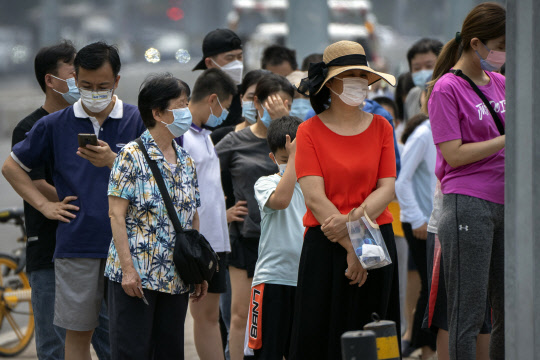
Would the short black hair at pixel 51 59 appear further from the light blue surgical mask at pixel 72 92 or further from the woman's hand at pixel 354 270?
the woman's hand at pixel 354 270

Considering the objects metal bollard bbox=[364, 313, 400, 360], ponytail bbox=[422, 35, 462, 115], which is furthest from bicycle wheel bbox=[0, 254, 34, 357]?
metal bollard bbox=[364, 313, 400, 360]

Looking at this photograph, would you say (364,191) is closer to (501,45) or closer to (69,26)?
(501,45)

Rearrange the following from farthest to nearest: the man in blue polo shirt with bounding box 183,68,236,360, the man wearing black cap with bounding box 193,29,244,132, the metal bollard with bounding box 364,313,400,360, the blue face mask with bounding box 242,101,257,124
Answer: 1. the man wearing black cap with bounding box 193,29,244,132
2. the blue face mask with bounding box 242,101,257,124
3. the man in blue polo shirt with bounding box 183,68,236,360
4. the metal bollard with bounding box 364,313,400,360

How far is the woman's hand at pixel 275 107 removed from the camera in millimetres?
5531

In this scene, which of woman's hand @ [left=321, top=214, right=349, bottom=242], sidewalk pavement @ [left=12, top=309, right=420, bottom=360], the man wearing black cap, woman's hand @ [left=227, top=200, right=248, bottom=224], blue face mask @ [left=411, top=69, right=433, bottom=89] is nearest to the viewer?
woman's hand @ [left=321, top=214, right=349, bottom=242]

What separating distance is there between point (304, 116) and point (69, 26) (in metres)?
29.6

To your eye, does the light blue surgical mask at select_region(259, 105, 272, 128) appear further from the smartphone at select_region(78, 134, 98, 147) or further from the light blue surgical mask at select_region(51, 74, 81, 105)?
the smartphone at select_region(78, 134, 98, 147)

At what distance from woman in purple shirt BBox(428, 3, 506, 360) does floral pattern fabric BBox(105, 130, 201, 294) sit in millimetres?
1339

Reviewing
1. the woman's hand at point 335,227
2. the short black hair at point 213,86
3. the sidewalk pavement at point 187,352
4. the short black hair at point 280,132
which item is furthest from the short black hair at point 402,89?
the woman's hand at point 335,227

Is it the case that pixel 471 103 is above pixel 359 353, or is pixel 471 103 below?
above

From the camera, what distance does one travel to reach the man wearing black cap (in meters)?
6.88

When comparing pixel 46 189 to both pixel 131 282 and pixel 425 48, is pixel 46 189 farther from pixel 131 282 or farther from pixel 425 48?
pixel 425 48

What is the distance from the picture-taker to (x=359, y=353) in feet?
11.6

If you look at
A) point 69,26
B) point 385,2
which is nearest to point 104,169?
point 69,26
